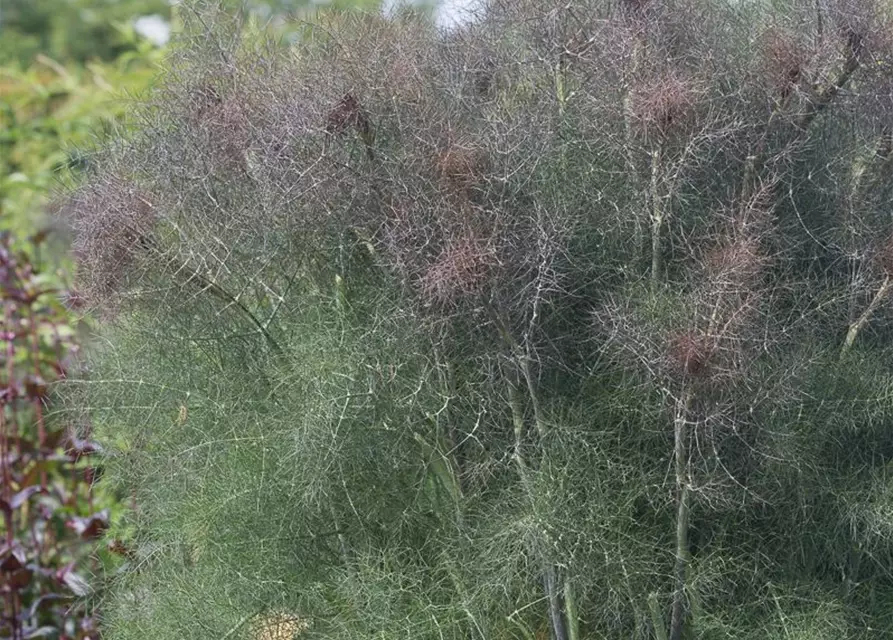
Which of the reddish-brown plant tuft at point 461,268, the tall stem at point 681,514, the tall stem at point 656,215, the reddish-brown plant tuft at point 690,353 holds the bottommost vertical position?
the tall stem at point 681,514

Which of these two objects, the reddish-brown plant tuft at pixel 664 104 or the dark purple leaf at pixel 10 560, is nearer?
the reddish-brown plant tuft at pixel 664 104

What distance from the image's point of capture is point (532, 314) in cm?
238

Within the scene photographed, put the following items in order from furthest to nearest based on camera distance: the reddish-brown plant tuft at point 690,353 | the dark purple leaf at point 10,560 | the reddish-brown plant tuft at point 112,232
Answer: the dark purple leaf at point 10,560
the reddish-brown plant tuft at point 112,232
the reddish-brown plant tuft at point 690,353

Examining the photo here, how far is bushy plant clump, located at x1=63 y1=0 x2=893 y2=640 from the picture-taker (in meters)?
2.32

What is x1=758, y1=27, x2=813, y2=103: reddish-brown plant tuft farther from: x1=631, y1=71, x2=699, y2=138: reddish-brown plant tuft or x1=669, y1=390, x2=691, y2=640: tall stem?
x1=669, y1=390, x2=691, y2=640: tall stem

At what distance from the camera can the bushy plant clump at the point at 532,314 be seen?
91.2 inches

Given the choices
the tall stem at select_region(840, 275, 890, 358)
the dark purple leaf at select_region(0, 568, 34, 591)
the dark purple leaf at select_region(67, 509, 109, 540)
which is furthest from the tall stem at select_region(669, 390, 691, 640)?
the dark purple leaf at select_region(0, 568, 34, 591)

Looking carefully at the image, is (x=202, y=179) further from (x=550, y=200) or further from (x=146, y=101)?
(x=550, y=200)

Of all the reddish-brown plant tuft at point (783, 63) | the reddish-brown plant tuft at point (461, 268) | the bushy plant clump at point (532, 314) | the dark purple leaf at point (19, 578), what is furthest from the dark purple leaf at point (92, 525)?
the reddish-brown plant tuft at point (783, 63)

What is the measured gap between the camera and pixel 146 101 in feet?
9.11

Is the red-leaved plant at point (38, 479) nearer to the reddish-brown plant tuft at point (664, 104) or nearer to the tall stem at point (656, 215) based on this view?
the tall stem at point (656, 215)

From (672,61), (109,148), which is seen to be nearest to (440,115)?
(672,61)

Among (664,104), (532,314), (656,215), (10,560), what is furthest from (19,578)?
(664,104)

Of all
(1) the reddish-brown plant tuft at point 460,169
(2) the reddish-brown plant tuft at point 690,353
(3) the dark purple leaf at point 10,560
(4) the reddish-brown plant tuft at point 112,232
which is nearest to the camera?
(2) the reddish-brown plant tuft at point 690,353
